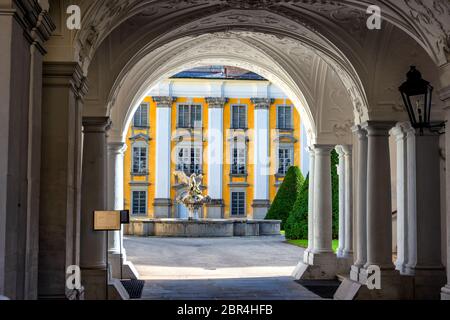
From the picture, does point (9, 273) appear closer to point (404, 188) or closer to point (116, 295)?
point (116, 295)

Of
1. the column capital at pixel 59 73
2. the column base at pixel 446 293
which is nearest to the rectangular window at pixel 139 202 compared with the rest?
the column base at pixel 446 293

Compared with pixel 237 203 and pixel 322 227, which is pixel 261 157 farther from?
pixel 322 227

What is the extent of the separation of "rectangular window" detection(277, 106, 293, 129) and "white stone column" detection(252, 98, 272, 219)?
0.96 meters

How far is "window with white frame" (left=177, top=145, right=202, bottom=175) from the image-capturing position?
154 feet

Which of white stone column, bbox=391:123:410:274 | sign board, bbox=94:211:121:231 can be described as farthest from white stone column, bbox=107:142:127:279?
white stone column, bbox=391:123:410:274

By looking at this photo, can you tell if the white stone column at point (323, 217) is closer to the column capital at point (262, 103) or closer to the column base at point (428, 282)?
the column base at point (428, 282)

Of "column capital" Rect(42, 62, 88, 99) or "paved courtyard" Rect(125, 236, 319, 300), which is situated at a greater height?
"column capital" Rect(42, 62, 88, 99)

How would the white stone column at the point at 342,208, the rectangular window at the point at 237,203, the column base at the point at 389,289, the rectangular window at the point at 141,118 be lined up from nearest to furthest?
the column base at the point at 389,289, the white stone column at the point at 342,208, the rectangular window at the point at 141,118, the rectangular window at the point at 237,203

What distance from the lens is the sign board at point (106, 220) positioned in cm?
1136

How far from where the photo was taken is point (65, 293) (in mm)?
8789

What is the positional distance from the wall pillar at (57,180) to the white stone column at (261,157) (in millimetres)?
38343

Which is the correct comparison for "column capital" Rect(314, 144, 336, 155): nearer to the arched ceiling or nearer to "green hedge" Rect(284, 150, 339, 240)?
the arched ceiling

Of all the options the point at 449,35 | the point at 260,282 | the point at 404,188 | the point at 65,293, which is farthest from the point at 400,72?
the point at 65,293

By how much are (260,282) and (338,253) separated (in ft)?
9.16
